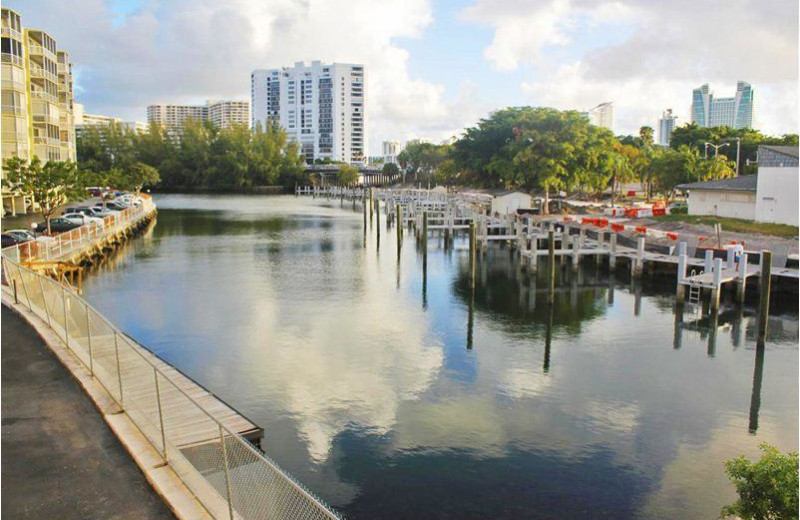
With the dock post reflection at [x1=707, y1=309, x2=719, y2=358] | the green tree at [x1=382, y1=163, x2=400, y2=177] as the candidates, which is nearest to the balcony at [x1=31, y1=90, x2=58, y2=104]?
the dock post reflection at [x1=707, y1=309, x2=719, y2=358]

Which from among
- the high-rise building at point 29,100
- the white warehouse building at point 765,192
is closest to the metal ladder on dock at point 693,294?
the white warehouse building at point 765,192

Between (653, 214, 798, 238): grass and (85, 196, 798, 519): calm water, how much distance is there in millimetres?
10760

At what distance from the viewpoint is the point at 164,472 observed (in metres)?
11.1

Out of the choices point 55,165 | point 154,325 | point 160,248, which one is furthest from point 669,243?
point 55,165

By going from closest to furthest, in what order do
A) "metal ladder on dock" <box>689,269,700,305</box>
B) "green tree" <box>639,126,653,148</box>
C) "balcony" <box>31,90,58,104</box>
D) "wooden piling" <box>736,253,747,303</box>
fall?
"wooden piling" <box>736,253,747,303</box> < "metal ladder on dock" <box>689,269,700,305</box> < "balcony" <box>31,90,58,104</box> < "green tree" <box>639,126,653,148</box>

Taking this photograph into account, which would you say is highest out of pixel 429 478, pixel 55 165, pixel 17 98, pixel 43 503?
pixel 17 98

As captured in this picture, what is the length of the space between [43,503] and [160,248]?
4823 centimetres

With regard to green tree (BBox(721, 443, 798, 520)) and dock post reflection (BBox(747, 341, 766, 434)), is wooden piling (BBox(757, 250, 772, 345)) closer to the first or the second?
dock post reflection (BBox(747, 341, 766, 434))

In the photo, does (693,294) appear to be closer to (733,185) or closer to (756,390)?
(756,390)

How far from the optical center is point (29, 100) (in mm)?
64750

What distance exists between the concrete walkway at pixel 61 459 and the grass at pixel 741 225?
42.9 meters

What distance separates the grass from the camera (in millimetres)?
44553

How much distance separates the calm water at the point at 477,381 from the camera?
16016 millimetres

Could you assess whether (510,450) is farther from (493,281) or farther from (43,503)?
(493,281)
